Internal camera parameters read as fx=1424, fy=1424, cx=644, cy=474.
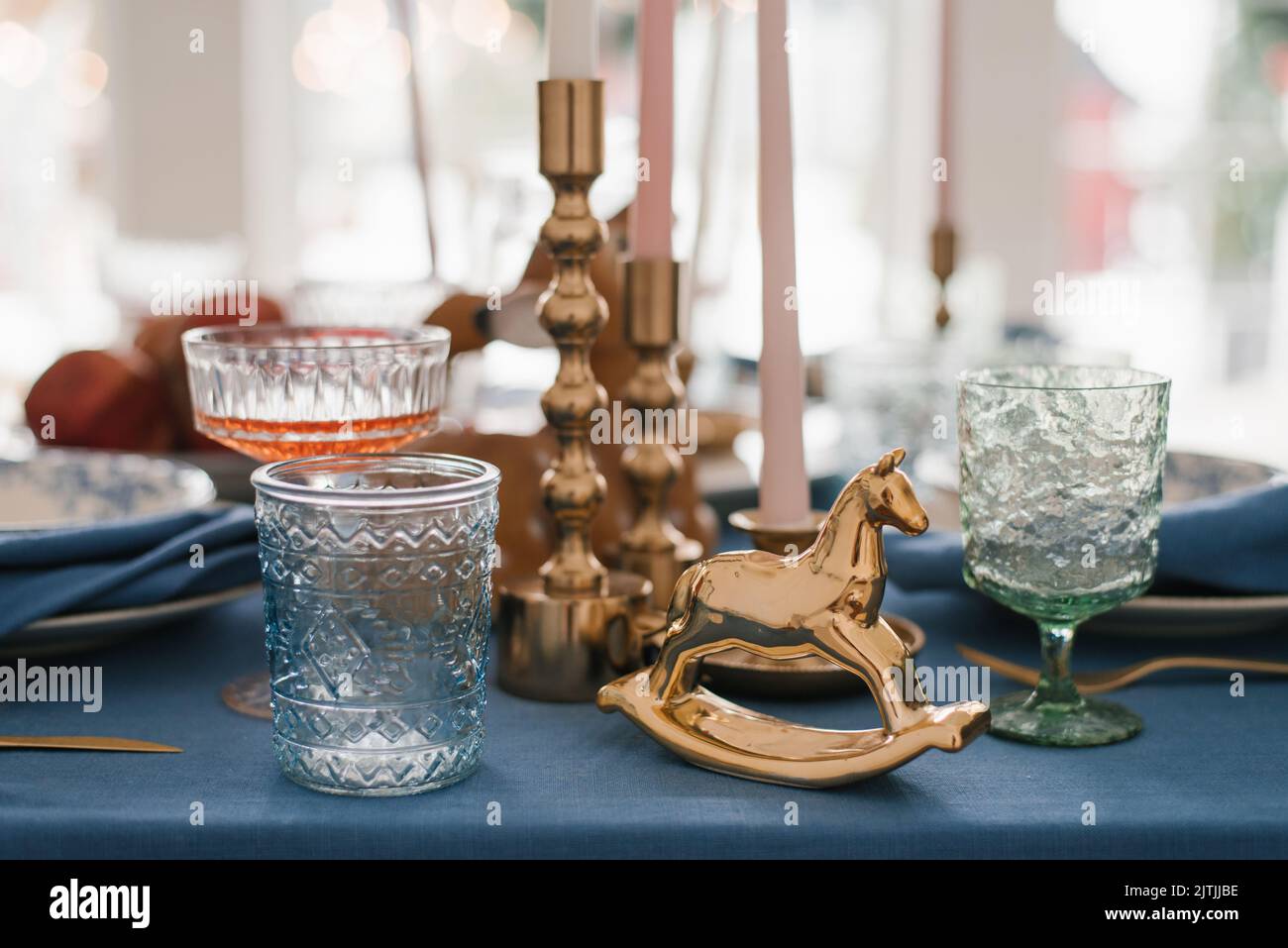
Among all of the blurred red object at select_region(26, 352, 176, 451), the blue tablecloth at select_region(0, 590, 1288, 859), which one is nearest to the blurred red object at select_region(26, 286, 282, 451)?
the blurred red object at select_region(26, 352, 176, 451)

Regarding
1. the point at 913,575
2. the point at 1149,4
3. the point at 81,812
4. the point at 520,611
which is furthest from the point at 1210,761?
the point at 1149,4

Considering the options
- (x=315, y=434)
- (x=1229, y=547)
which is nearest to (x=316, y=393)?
(x=315, y=434)

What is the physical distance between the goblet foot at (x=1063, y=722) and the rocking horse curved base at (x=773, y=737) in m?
0.06

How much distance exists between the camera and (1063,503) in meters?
0.64

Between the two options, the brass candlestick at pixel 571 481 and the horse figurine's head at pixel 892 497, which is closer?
the horse figurine's head at pixel 892 497

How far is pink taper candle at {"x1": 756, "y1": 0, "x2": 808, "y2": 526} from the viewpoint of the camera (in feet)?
2.24

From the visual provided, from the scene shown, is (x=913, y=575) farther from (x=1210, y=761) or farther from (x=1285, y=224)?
(x=1285, y=224)

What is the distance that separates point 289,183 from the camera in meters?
3.64

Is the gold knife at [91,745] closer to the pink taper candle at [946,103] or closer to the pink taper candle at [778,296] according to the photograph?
the pink taper candle at [778,296]

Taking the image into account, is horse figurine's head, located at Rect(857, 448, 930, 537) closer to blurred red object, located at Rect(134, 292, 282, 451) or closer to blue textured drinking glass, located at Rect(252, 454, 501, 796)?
blue textured drinking glass, located at Rect(252, 454, 501, 796)

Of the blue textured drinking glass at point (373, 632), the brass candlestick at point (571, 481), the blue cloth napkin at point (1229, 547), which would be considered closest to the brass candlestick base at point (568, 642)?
the brass candlestick at point (571, 481)

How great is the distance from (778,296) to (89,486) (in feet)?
1.65

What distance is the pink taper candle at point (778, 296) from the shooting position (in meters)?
0.68
